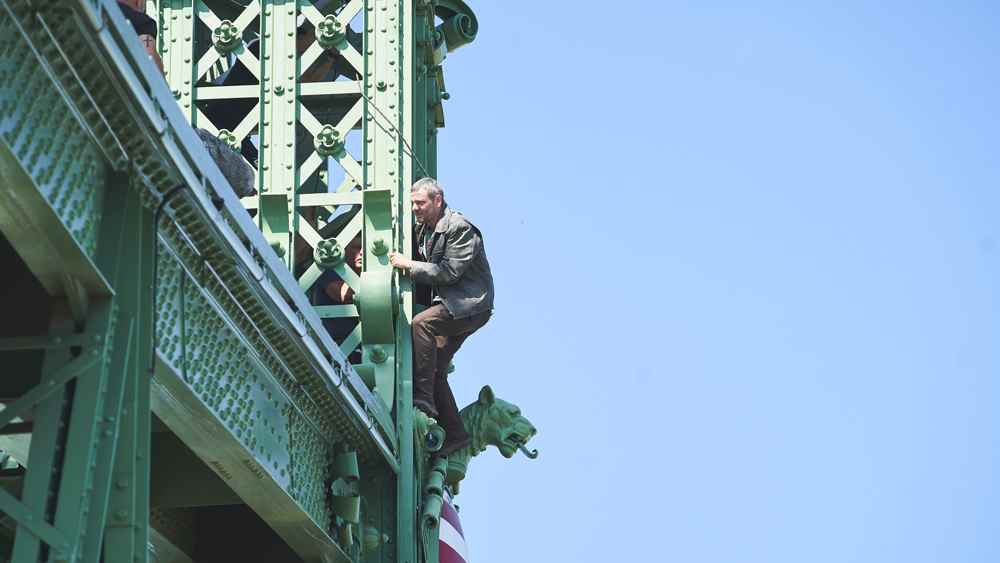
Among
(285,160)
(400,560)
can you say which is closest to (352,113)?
(285,160)

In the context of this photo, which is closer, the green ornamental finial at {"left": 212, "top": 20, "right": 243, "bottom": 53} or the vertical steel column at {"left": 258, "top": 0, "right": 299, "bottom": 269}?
the vertical steel column at {"left": 258, "top": 0, "right": 299, "bottom": 269}

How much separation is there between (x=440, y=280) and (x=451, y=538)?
2.49m

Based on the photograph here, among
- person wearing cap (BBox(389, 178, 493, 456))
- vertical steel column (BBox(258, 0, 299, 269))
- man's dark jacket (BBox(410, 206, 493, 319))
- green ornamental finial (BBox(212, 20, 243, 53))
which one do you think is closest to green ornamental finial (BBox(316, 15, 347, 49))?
vertical steel column (BBox(258, 0, 299, 269))

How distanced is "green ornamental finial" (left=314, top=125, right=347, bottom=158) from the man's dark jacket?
0.97m

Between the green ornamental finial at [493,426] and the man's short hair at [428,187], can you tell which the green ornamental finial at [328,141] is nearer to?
the man's short hair at [428,187]

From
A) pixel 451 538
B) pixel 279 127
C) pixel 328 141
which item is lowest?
pixel 451 538

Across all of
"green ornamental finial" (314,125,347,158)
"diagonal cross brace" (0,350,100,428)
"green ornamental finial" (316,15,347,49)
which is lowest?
"diagonal cross brace" (0,350,100,428)

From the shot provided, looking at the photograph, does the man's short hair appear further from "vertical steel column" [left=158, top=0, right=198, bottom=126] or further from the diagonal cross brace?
the diagonal cross brace

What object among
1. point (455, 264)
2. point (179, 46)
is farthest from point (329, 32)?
point (455, 264)

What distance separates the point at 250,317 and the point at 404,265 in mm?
4053

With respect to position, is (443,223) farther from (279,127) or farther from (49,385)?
(49,385)

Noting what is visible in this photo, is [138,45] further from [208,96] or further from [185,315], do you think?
[208,96]

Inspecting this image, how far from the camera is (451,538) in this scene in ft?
53.6

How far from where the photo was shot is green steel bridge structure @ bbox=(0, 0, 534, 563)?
7926 millimetres
